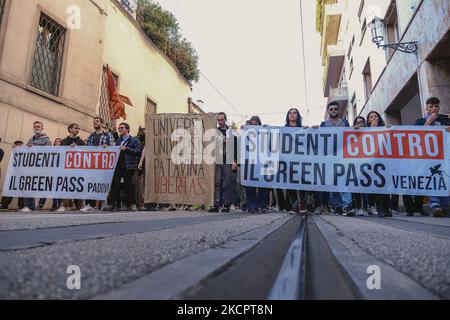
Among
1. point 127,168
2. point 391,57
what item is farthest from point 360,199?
point 391,57

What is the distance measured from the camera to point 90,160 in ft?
19.0

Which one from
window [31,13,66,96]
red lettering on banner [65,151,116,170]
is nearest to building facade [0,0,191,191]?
window [31,13,66,96]

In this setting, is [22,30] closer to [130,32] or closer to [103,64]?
[103,64]

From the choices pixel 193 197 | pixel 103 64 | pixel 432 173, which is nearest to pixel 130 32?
pixel 103 64

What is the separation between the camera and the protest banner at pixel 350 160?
4.44 metres

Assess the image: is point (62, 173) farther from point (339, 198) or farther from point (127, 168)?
point (339, 198)

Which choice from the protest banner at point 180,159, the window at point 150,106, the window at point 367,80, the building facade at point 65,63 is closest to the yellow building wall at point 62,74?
the building facade at point 65,63

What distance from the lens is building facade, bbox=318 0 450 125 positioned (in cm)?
641

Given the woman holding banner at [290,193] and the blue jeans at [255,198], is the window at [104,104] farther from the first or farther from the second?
the woman holding banner at [290,193]

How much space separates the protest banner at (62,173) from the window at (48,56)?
240cm

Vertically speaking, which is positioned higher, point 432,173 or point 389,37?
point 389,37

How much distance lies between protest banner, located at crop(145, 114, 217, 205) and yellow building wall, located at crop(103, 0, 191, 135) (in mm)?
5324

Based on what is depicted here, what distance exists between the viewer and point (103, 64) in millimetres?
9734
